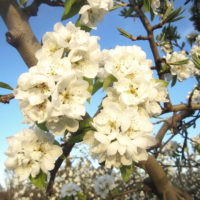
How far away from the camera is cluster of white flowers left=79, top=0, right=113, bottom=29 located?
1055 millimetres

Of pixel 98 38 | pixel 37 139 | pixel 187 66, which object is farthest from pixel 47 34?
pixel 187 66

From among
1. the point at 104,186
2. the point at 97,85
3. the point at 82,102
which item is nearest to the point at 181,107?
Answer: the point at 97,85

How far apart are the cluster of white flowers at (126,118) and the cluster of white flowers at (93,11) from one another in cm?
32

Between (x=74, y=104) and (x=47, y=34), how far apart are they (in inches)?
13.0

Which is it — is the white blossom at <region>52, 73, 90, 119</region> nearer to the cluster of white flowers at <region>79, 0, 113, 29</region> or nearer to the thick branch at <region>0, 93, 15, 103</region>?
the thick branch at <region>0, 93, 15, 103</region>

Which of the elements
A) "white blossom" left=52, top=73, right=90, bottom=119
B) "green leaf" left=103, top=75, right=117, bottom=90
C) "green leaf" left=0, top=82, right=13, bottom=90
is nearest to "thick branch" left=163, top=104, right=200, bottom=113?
"green leaf" left=103, top=75, right=117, bottom=90

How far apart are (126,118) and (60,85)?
260 mm

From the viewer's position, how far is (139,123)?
792mm

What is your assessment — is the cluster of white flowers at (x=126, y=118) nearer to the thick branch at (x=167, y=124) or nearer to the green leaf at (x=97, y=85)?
the green leaf at (x=97, y=85)

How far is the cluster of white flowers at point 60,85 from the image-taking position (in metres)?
0.72

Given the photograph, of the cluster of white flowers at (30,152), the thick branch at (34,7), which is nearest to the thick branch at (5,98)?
the cluster of white flowers at (30,152)

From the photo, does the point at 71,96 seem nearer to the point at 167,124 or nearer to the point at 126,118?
the point at 126,118

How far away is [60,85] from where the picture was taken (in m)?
0.74

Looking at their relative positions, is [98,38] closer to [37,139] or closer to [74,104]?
[74,104]
